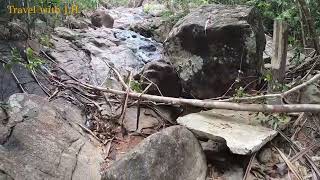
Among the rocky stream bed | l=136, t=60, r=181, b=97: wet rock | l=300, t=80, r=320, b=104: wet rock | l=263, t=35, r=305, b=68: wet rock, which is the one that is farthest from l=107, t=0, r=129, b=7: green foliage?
l=300, t=80, r=320, b=104: wet rock

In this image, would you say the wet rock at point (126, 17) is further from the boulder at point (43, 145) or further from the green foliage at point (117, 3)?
the boulder at point (43, 145)

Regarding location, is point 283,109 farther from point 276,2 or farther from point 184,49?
point 276,2

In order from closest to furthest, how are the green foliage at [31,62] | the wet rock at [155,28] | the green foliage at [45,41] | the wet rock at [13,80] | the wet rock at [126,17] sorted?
the wet rock at [13,80] < the green foliage at [31,62] < the green foliage at [45,41] < the wet rock at [155,28] < the wet rock at [126,17]

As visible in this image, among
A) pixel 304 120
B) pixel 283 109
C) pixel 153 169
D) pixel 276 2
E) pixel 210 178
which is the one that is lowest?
pixel 210 178

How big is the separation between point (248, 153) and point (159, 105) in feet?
6.87

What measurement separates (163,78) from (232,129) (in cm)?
192

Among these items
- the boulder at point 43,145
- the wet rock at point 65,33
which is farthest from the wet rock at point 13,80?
the wet rock at point 65,33

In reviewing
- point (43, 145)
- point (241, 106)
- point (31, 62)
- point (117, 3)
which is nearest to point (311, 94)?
point (241, 106)

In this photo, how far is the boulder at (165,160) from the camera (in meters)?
3.39

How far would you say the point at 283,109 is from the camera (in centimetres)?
384

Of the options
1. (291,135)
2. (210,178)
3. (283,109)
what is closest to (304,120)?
(291,135)

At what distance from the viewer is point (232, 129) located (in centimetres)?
414

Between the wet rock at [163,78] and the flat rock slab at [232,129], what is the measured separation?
1189 mm

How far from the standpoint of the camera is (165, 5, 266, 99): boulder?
16.7 feet
